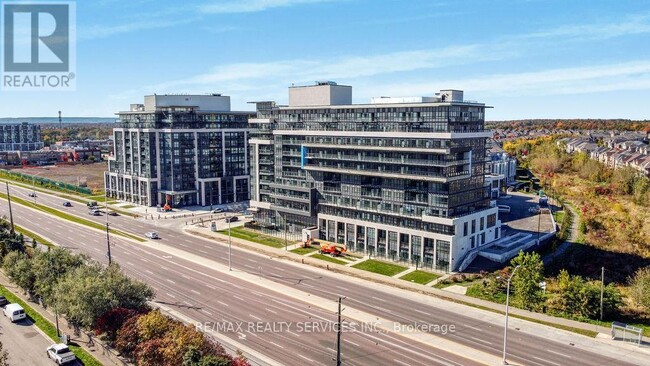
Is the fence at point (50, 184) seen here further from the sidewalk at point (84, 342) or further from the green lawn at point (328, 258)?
the sidewalk at point (84, 342)

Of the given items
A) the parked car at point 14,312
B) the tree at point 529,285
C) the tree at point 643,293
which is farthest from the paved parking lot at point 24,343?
the tree at point 643,293

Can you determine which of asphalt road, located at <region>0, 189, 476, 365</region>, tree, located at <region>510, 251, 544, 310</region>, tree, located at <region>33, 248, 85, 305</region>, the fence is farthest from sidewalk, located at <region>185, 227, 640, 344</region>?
the fence

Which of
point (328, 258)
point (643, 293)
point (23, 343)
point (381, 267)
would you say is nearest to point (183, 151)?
point (328, 258)

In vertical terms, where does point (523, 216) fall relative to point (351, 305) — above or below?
above

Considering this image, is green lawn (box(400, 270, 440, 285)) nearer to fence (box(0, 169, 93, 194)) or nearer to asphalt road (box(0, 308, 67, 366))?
asphalt road (box(0, 308, 67, 366))

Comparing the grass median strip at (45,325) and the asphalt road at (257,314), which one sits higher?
the grass median strip at (45,325)

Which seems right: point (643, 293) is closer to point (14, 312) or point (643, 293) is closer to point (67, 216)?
point (14, 312)
